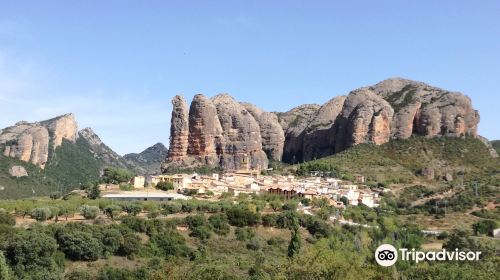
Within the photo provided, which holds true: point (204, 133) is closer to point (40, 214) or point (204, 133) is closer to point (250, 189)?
point (250, 189)

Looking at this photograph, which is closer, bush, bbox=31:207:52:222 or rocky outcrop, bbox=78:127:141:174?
bush, bbox=31:207:52:222

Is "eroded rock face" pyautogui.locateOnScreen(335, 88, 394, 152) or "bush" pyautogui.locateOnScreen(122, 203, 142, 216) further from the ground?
"eroded rock face" pyautogui.locateOnScreen(335, 88, 394, 152)

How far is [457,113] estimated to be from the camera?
360 feet

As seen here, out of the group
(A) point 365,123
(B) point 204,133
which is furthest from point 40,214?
(A) point 365,123

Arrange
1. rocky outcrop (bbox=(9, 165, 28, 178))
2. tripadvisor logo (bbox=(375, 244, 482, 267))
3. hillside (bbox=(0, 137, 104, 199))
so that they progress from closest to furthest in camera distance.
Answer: tripadvisor logo (bbox=(375, 244, 482, 267)) → hillside (bbox=(0, 137, 104, 199)) → rocky outcrop (bbox=(9, 165, 28, 178))

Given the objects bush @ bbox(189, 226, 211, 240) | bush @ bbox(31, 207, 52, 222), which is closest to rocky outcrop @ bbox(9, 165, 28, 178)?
bush @ bbox(31, 207, 52, 222)

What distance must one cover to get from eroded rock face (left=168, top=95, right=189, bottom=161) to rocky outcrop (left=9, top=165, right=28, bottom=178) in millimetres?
33659

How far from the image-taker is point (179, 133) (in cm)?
11981

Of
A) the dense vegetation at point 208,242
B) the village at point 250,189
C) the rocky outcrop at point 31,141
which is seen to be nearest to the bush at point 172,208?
the dense vegetation at point 208,242

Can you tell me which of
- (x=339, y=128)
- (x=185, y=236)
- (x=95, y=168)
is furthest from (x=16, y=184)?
(x=185, y=236)

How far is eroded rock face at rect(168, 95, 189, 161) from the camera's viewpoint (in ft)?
393

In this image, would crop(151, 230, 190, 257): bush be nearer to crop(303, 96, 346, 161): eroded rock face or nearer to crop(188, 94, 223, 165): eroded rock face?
crop(188, 94, 223, 165): eroded rock face

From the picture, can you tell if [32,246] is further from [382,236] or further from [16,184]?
[16,184]

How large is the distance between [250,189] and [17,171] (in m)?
68.9
